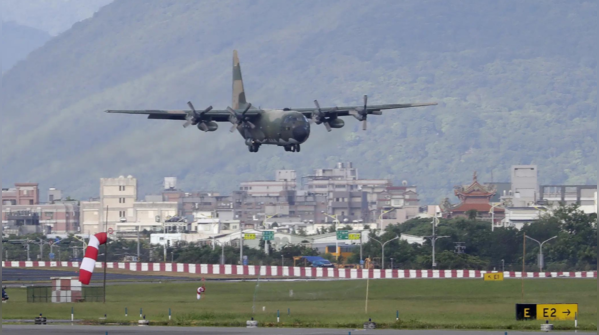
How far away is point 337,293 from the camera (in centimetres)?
8325

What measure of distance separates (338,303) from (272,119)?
691 inches

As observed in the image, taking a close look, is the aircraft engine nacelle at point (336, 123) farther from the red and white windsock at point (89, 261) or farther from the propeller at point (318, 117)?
the red and white windsock at point (89, 261)

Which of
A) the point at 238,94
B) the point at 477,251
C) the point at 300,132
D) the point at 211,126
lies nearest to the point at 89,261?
the point at 300,132

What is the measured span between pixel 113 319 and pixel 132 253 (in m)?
96.7

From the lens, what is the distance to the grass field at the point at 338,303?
6294cm

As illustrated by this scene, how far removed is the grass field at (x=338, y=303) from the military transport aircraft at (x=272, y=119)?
1179 cm

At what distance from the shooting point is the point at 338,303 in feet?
250

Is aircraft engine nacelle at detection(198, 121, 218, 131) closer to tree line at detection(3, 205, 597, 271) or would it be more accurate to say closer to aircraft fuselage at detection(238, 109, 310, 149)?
aircraft fuselage at detection(238, 109, 310, 149)

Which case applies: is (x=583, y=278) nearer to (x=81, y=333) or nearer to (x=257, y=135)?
(x=257, y=135)

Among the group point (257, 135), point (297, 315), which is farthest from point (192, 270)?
point (297, 315)

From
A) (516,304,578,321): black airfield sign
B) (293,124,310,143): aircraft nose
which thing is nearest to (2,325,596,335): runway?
(516,304,578,321): black airfield sign

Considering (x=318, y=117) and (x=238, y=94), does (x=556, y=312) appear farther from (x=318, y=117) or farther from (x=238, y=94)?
(x=238, y=94)

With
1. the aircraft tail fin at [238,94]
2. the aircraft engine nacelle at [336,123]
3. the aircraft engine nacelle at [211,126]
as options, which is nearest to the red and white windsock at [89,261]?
the aircraft engine nacelle at [211,126]

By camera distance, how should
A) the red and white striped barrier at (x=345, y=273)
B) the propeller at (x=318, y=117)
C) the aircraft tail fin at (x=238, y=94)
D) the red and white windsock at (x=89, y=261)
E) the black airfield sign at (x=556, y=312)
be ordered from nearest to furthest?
the red and white windsock at (x=89, y=261) < the black airfield sign at (x=556, y=312) < the propeller at (x=318, y=117) < the aircraft tail fin at (x=238, y=94) < the red and white striped barrier at (x=345, y=273)
